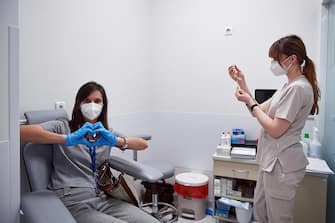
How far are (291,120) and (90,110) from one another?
1172 mm

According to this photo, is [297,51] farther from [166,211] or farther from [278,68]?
[166,211]

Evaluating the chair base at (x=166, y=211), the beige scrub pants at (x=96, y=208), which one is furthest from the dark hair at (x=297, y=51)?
the chair base at (x=166, y=211)

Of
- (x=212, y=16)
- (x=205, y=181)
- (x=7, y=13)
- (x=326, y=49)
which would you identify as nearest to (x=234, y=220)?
(x=205, y=181)

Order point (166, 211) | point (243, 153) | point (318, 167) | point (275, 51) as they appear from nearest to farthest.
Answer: point (275, 51) < point (318, 167) < point (243, 153) < point (166, 211)

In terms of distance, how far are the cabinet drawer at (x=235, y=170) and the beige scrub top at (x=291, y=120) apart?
78 centimetres

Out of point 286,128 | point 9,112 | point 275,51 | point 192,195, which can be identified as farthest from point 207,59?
point 9,112

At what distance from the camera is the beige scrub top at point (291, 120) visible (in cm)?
149

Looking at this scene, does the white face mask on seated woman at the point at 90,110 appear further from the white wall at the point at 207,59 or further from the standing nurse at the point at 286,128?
the white wall at the point at 207,59

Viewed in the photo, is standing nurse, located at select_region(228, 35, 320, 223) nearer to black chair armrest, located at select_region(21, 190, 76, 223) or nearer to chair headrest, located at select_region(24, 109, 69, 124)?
black chair armrest, located at select_region(21, 190, 76, 223)

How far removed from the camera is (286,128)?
151 cm

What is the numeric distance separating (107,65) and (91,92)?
0.80 m

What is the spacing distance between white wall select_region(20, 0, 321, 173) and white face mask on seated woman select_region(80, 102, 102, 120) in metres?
0.38

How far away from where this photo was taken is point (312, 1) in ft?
8.08

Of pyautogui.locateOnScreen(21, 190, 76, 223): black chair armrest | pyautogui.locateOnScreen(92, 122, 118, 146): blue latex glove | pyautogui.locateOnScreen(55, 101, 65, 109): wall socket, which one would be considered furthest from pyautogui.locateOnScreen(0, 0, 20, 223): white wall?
pyautogui.locateOnScreen(55, 101, 65, 109): wall socket
